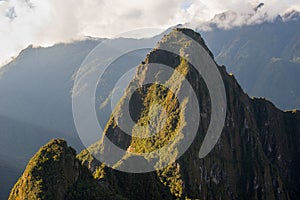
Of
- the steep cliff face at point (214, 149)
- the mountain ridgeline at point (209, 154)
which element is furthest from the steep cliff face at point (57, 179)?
the steep cliff face at point (214, 149)

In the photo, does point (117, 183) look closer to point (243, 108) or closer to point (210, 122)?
point (210, 122)

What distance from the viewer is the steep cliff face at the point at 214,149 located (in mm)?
117125

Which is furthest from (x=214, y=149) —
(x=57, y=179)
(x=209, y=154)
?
(x=57, y=179)

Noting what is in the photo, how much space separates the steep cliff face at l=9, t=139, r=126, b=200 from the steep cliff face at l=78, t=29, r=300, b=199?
2239 centimetres

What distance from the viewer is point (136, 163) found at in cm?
10912

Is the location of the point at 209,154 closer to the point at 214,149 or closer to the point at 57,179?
the point at 214,149

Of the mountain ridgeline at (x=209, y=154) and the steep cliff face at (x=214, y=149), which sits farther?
the steep cliff face at (x=214, y=149)

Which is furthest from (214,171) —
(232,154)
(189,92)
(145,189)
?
(145,189)

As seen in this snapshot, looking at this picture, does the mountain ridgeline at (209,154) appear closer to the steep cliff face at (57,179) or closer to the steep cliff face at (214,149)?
the steep cliff face at (214,149)

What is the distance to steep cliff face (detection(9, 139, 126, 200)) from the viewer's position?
7469 cm

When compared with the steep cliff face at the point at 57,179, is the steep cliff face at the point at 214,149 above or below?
above

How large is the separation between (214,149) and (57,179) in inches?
2731

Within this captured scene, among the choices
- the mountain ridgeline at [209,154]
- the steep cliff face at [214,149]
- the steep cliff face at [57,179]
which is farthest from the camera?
the steep cliff face at [214,149]

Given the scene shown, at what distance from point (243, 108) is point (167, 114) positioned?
35950mm
